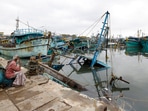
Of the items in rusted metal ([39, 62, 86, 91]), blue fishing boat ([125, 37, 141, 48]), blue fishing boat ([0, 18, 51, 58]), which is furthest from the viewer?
blue fishing boat ([125, 37, 141, 48])

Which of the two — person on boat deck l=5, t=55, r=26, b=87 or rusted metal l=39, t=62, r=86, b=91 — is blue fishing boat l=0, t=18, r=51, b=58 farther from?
person on boat deck l=5, t=55, r=26, b=87

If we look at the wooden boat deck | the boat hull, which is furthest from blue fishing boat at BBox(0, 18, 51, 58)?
the wooden boat deck

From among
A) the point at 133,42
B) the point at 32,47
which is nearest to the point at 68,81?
the point at 32,47

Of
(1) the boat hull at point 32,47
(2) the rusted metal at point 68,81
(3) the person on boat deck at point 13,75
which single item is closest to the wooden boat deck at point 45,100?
(3) the person on boat deck at point 13,75

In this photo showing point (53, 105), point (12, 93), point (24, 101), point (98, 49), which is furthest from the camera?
point (98, 49)

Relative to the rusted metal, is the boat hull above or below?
above

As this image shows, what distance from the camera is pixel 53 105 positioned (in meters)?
4.23

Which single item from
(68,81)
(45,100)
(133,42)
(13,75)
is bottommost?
(68,81)

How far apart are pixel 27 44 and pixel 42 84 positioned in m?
15.9

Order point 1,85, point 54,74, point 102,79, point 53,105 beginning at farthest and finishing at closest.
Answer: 1. point 102,79
2. point 54,74
3. point 1,85
4. point 53,105

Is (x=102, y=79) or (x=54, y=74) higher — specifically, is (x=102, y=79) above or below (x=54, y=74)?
below

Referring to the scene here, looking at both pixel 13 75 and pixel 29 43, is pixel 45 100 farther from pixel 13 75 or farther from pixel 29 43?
pixel 29 43

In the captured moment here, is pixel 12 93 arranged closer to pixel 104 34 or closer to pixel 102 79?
pixel 102 79

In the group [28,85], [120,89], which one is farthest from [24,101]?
[120,89]
